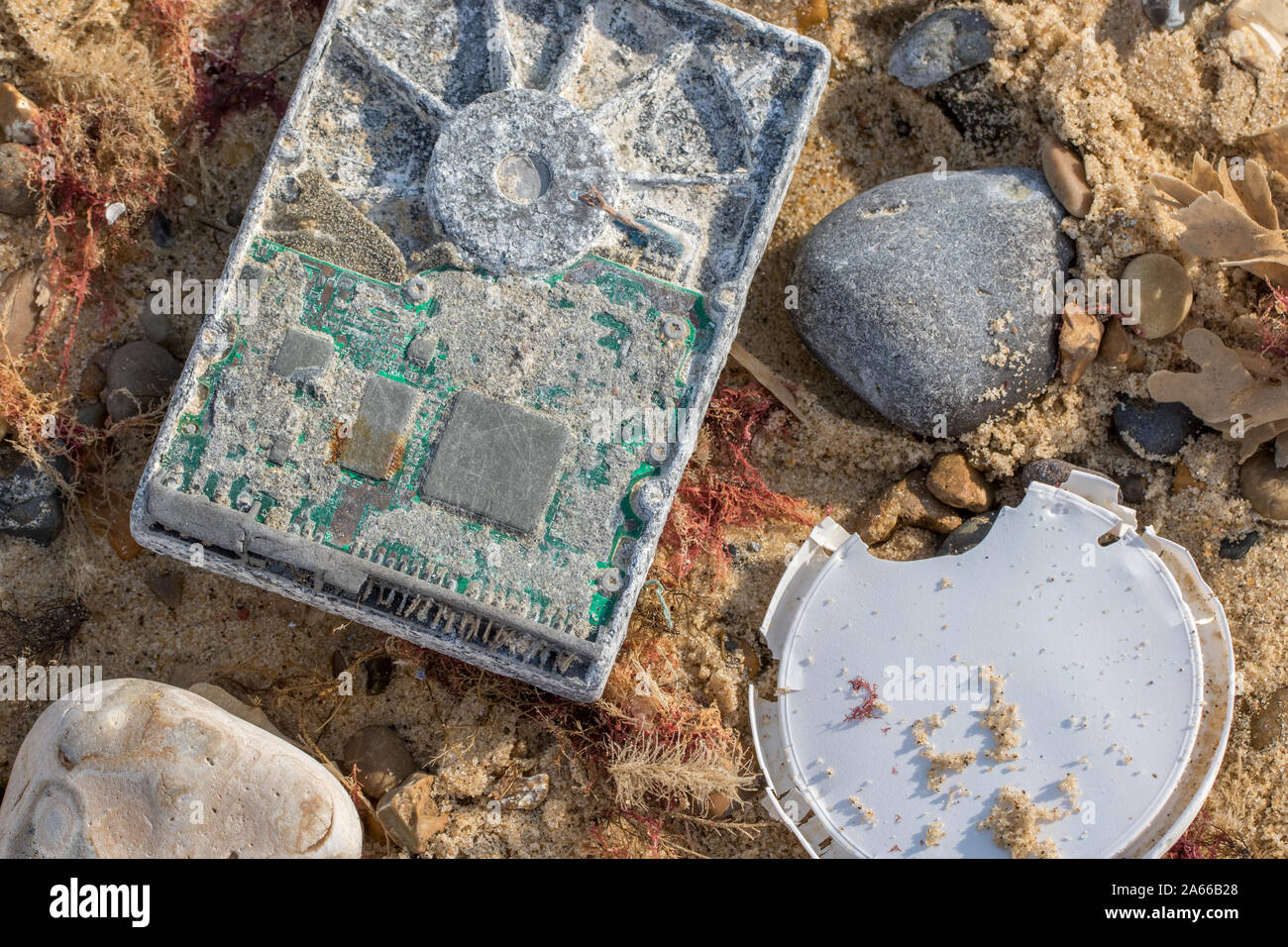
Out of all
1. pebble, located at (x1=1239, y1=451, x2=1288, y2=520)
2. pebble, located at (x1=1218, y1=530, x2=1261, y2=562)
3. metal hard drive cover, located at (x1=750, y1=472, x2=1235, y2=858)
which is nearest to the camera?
metal hard drive cover, located at (x1=750, y1=472, x2=1235, y2=858)

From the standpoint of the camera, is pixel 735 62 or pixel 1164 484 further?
pixel 1164 484

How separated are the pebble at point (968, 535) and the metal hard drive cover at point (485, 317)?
151cm

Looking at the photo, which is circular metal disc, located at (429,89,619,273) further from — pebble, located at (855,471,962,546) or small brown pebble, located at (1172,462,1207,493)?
small brown pebble, located at (1172,462,1207,493)

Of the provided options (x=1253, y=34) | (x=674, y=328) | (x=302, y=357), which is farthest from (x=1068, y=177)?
(x=302, y=357)

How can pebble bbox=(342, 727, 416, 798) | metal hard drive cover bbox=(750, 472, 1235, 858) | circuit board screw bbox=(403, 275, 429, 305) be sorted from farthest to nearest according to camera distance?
pebble bbox=(342, 727, 416, 798) → metal hard drive cover bbox=(750, 472, 1235, 858) → circuit board screw bbox=(403, 275, 429, 305)

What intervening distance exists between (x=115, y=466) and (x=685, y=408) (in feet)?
10.3

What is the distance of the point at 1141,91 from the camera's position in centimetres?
533

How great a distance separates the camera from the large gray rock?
16.5ft

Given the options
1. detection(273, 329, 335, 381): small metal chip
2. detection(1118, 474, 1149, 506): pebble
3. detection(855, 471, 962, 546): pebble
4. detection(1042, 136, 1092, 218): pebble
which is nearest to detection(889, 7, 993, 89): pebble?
detection(1042, 136, 1092, 218): pebble

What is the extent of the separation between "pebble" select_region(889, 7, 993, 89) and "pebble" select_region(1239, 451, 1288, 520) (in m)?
2.52

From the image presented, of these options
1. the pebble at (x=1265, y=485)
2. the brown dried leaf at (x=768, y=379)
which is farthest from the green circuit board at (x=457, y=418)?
the pebble at (x=1265, y=485)

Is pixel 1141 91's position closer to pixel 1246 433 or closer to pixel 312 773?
pixel 1246 433

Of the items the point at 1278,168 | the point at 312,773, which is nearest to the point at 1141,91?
the point at 1278,168

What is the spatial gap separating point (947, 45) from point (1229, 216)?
1680mm
